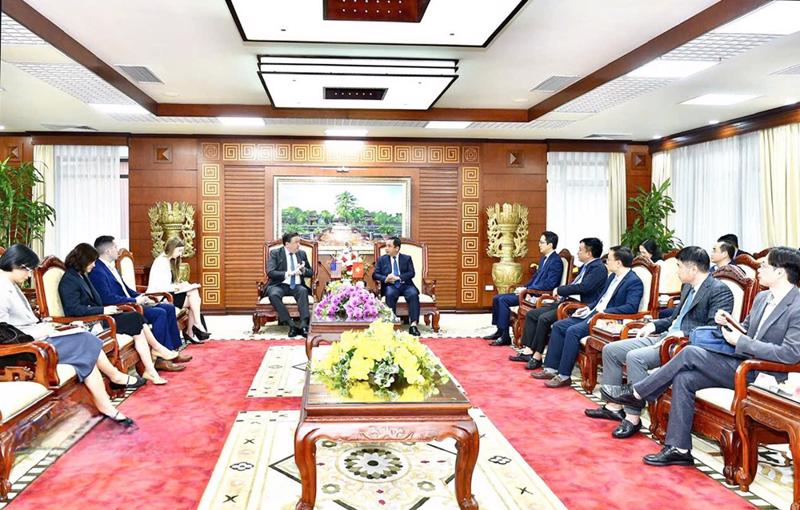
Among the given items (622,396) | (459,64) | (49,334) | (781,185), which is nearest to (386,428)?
(622,396)

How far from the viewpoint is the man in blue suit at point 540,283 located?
7.23 meters

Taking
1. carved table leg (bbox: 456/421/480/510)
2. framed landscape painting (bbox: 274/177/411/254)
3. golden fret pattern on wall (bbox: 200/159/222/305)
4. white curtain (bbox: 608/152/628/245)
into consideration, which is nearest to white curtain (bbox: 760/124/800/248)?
white curtain (bbox: 608/152/628/245)

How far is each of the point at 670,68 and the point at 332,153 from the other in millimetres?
5772

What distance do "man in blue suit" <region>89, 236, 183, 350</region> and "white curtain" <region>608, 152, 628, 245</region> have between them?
25.1ft

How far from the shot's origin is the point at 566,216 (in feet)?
35.7

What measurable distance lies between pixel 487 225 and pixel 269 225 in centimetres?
360

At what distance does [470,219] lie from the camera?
1043 centimetres

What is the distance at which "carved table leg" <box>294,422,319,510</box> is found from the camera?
2932 millimetres

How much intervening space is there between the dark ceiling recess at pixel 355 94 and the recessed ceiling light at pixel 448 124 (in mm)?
1564

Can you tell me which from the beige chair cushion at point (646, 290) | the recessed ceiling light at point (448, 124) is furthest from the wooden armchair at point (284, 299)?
the beige chair cushion at point (646, 290)

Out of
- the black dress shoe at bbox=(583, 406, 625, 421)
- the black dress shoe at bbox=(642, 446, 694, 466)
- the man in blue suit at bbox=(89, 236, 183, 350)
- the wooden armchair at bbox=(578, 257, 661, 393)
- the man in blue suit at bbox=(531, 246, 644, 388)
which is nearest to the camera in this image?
the black dress shoe at bbox=(642, 446, 694, 466)

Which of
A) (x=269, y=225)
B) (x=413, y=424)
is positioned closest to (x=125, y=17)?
(x=413, y=424)

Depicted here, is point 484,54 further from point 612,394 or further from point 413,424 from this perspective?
point 413,424

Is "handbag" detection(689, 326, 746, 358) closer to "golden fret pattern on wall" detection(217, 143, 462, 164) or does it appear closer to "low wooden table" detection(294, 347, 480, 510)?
"low wooden table" detection(294, 347, 480, 510)
